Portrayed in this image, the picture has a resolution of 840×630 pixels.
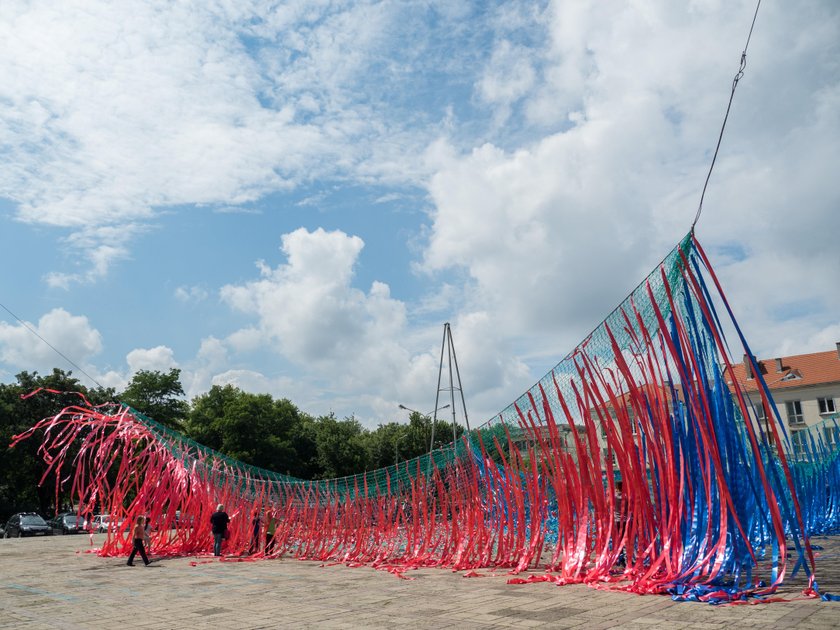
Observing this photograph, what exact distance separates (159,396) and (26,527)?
1488 centimetres

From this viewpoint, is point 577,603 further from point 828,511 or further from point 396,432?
point 396,432

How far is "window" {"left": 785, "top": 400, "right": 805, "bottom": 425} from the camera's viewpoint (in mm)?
43406

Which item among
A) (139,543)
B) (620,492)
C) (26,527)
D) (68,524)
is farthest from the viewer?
(68,524)

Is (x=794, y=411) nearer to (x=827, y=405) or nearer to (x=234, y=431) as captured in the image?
(x=827, y=405)

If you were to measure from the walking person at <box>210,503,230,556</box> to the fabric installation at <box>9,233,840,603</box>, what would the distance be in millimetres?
809

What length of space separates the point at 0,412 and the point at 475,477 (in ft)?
98.5

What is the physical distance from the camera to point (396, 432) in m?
44.2

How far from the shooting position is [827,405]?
42.9 m

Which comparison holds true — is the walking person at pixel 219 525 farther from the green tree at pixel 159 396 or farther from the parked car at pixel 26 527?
the green tree at pixel 159 396

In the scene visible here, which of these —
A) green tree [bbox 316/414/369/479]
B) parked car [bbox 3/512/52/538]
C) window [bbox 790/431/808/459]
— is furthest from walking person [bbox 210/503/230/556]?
green tree [bbox 316/414/369/479]

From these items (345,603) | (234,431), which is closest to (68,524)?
(234,431)

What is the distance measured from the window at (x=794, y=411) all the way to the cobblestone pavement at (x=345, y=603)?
3561cm

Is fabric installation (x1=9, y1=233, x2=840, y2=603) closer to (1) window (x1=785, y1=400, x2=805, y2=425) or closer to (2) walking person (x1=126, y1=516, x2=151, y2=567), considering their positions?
(2) walking person (x1=126, y1=516, x2=151, y2=567)

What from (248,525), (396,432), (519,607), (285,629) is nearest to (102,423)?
(248,525)
